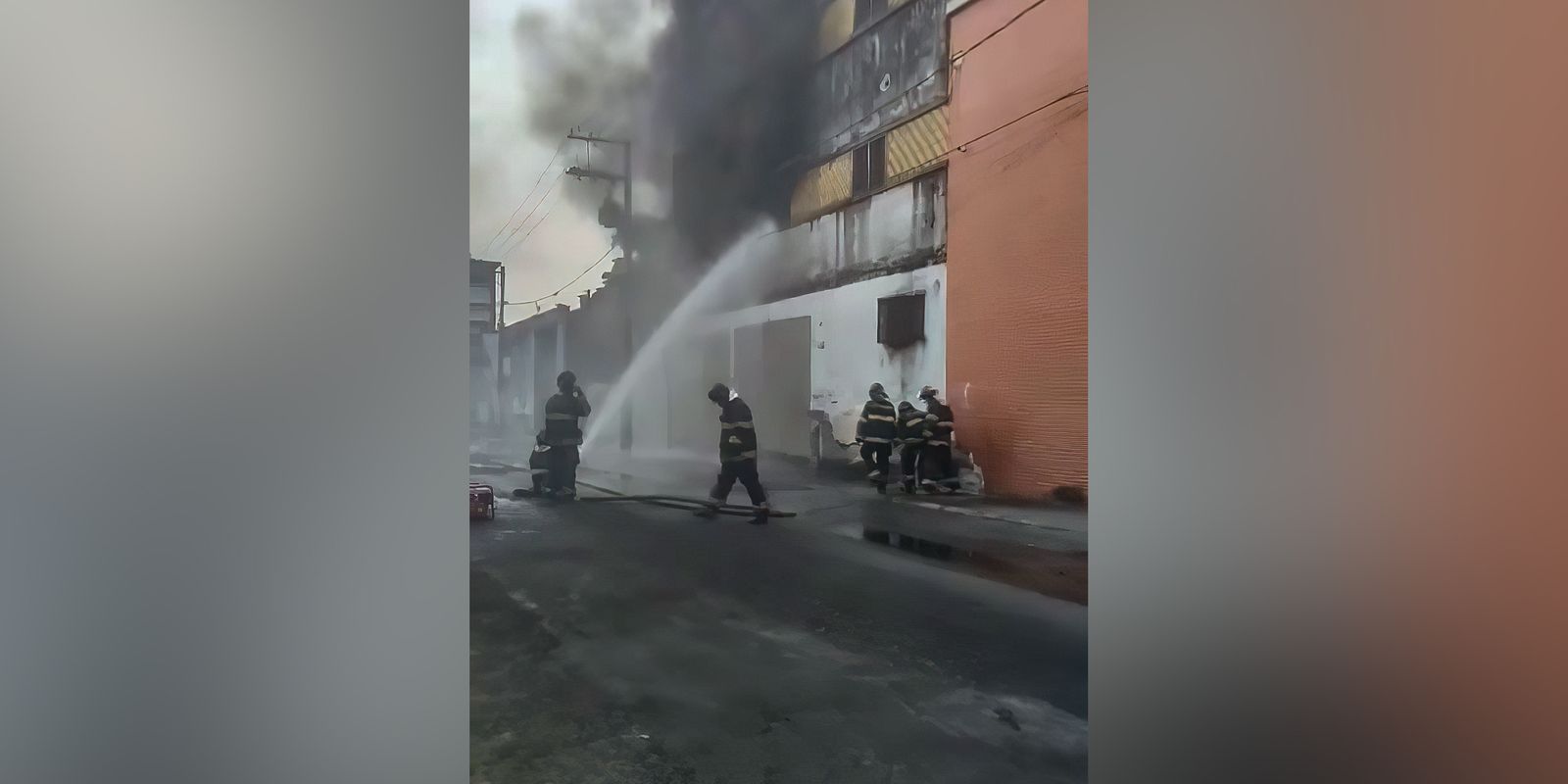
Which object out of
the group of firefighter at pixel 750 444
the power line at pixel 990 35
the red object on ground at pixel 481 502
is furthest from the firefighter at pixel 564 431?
the power line at pixel 990 35

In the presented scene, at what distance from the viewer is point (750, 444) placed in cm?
192

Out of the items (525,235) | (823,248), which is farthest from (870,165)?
(525,235)

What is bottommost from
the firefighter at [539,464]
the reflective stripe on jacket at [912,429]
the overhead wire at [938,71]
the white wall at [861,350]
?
the firefighter at [539,464]

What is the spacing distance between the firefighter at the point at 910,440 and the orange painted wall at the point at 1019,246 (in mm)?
92

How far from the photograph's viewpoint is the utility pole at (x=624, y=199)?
5.97ft

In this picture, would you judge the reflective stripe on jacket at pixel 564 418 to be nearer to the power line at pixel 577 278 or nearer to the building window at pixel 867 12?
Answer: the power line at pixel 577 278

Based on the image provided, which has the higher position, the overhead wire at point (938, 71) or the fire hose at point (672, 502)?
the overhead wire at point (938, 71)
